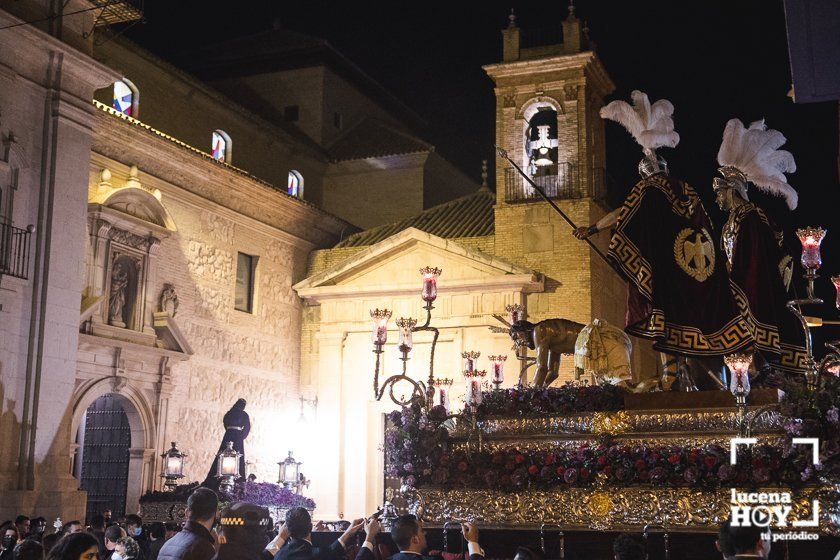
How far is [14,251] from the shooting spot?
16328 millimetres

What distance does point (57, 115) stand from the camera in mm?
17281

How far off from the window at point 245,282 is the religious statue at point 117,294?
170 inches

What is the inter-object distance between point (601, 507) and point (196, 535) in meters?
5.28

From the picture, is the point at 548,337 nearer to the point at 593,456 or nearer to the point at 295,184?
the point at 593,456

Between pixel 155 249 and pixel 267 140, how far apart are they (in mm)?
7408

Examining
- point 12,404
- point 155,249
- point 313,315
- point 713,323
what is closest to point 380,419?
point 313,315

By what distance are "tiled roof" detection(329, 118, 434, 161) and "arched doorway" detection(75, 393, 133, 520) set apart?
40.3 feet

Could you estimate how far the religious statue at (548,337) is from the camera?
48.6ft

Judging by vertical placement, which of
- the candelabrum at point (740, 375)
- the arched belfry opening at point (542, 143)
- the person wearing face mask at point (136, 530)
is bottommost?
the person wearing face mask at point (136, 530)

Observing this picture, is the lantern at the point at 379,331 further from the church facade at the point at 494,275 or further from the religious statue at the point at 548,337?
the church facade at the point at 494,275

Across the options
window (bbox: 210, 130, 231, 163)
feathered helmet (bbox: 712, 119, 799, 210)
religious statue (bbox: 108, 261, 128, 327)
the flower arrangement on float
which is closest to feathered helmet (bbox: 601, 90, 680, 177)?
feathered helmet (bbox: 712, 119, 799, 210)

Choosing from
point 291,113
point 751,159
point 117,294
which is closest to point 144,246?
point 117,294

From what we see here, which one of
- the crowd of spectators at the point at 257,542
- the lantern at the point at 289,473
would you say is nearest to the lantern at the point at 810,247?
the crowd of spectators at the point at 257,542

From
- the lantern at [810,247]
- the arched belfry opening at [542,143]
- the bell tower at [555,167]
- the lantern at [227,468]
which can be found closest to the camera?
the lantern at [810,247]
